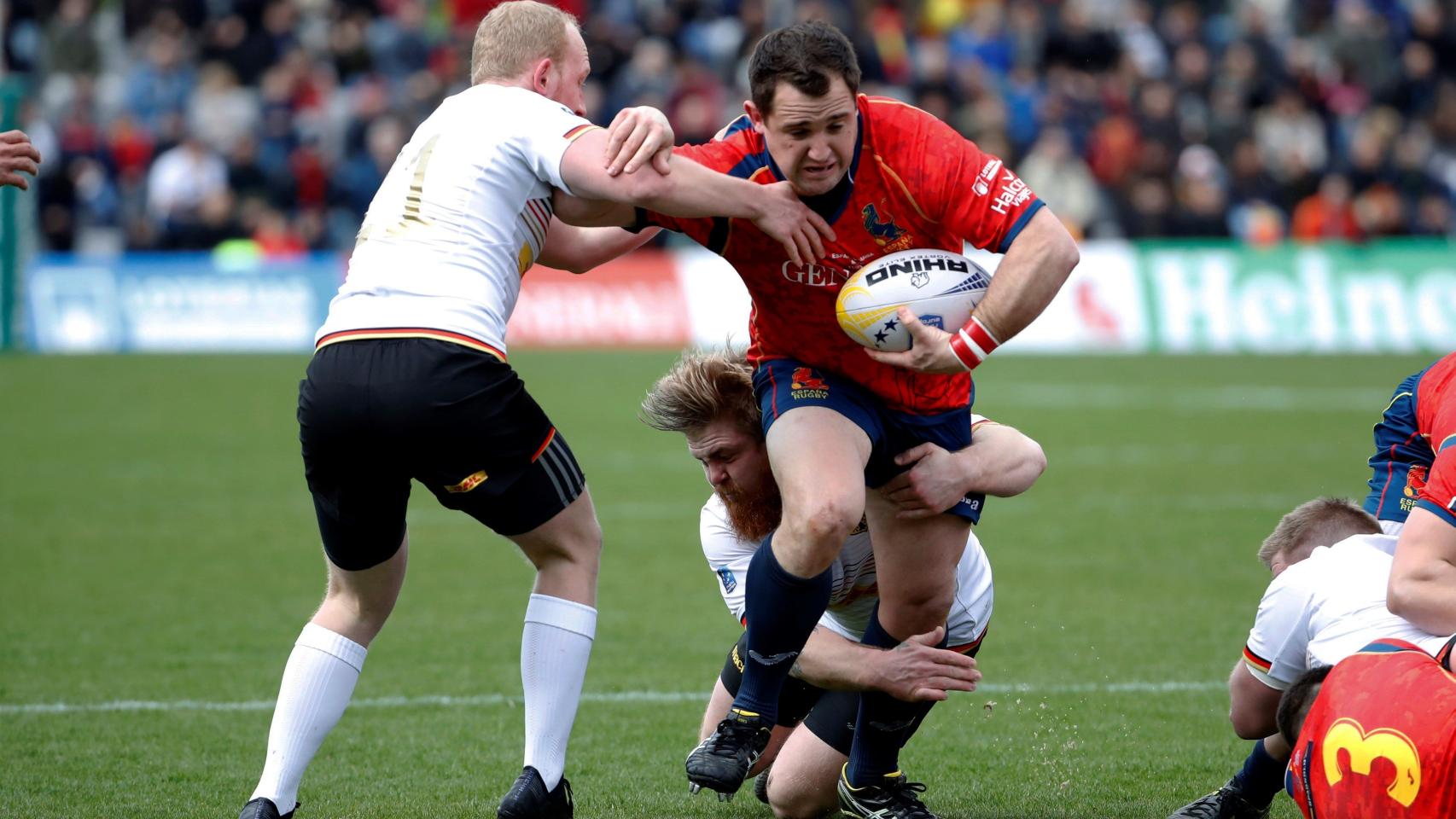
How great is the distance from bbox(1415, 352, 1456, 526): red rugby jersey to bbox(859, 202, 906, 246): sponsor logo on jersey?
1.50 meters

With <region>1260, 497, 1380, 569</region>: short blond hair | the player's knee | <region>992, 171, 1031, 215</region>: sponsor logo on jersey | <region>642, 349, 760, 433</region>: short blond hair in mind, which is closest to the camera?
<region>992, 171, 1031, 215</region>: sponsor logo on jersey

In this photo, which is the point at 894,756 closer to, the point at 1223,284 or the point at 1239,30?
the point at 1223,284

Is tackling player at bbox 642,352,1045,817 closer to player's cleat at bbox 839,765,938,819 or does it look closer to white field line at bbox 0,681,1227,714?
player's cleat at bbox 839,765,938,819

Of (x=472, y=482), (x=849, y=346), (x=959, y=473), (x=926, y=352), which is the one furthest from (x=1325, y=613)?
(x=472, y=482)

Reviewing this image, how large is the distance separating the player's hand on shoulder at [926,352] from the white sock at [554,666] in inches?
42.3

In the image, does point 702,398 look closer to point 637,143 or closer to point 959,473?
point 959,473

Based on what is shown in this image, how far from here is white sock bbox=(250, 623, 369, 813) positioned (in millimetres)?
4543

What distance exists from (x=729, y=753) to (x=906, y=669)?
0.63m

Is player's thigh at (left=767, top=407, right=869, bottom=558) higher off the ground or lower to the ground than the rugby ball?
lower

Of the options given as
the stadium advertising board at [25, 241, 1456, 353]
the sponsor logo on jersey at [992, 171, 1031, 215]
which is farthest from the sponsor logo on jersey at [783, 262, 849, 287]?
the stadium advertising board at [25, 241, 1456, 353]

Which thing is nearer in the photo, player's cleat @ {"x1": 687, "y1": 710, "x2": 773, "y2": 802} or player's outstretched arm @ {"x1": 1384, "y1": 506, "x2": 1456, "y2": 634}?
player's outstretched arm @ {"x1": 1384, "y1": 506, "x2": 1456, "y2": 634}

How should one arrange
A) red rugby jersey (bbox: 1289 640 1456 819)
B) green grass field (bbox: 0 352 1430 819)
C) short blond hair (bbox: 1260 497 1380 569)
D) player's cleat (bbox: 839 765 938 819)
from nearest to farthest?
red rugby jersey (bbox: 1289 640 1456 819) < short blond hair (bbox: 1260 497 1380 569) < player's cleat (bbox: 839 765 938 819) < green grass field (bbox: 0 352 1430 819)

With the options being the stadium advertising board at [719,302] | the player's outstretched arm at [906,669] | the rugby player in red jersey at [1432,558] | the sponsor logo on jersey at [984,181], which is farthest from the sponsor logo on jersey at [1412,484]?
the stadium advertising board at [719,302]

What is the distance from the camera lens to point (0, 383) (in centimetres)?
1766
